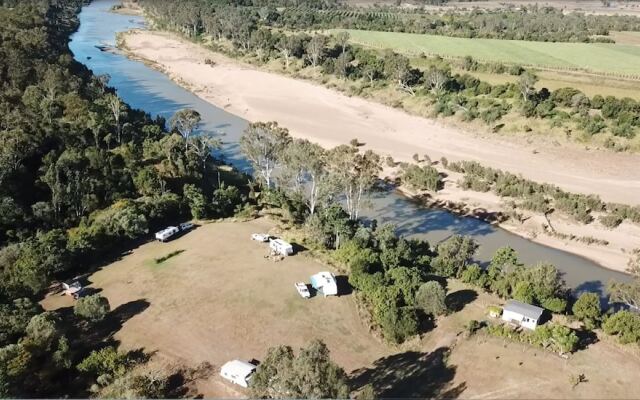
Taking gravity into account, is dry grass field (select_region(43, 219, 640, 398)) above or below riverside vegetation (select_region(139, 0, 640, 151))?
below

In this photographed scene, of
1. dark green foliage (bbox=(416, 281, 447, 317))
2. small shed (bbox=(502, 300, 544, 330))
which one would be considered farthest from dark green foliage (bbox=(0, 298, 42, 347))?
small shed (bbox=(502, 300, 544, 330))

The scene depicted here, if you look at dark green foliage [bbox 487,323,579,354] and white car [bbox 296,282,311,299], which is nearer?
dark green foliage [bbox 487,323,579,354]

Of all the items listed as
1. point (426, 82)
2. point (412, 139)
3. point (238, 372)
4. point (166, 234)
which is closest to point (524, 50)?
point (426, 82)

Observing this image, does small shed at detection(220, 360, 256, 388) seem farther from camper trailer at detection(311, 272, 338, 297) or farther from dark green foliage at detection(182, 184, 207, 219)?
dark green foliage at detection(182, 184, 207, 219)

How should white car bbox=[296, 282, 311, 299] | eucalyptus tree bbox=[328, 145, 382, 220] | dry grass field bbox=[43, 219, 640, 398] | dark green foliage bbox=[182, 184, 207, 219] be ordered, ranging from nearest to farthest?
1. dry grass field bbox=[43, 219, 640, 398]
2. white car bbox=[296, 282, 311, 299]
3. eucalyptus tree bbox=[328, 145, 382, 220]
4. dark green foliage bbox=[182, 184, 207, 219]

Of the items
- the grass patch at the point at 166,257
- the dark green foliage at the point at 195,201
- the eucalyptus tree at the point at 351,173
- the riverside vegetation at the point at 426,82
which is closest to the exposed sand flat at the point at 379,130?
the riverside vegetation at the point at 426,82
